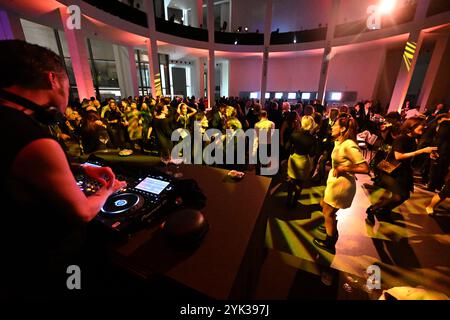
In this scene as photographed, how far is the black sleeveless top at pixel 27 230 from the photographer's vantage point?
2.17 ft

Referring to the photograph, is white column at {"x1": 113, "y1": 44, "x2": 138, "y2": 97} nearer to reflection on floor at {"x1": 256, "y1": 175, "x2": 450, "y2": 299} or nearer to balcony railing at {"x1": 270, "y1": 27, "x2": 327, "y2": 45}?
balcony railing at {"x1": 270, "y1": 27, "x2": 327, "y2": 45}

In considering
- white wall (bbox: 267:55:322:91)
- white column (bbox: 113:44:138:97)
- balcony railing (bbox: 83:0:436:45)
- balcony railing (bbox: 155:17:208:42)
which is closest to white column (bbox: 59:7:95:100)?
balcony railing (bbox: 83:0:436:45)

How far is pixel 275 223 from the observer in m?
3.42

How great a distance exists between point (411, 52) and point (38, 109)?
43.1ft

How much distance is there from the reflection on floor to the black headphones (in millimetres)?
1664

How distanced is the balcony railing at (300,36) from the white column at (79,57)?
12.7 metres

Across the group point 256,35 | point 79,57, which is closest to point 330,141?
point 79,57

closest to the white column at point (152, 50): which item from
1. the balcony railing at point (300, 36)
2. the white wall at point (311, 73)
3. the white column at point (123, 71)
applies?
the white column at point (123, 71)

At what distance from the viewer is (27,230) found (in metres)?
0.74

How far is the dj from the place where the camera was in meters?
0.67

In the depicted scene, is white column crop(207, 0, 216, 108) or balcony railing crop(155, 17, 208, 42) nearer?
balcony railing crop(155, 17, 208, 42)

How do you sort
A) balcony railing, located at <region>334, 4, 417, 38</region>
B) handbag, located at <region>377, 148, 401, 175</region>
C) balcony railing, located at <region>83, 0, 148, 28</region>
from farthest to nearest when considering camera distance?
balcony railing, located at <region>334, 4, 417, 38</region> → balcony railing, located at <region>83, 0, 148, 28</region> → handbag, located at <region>377, 148, 401, 175</region>
